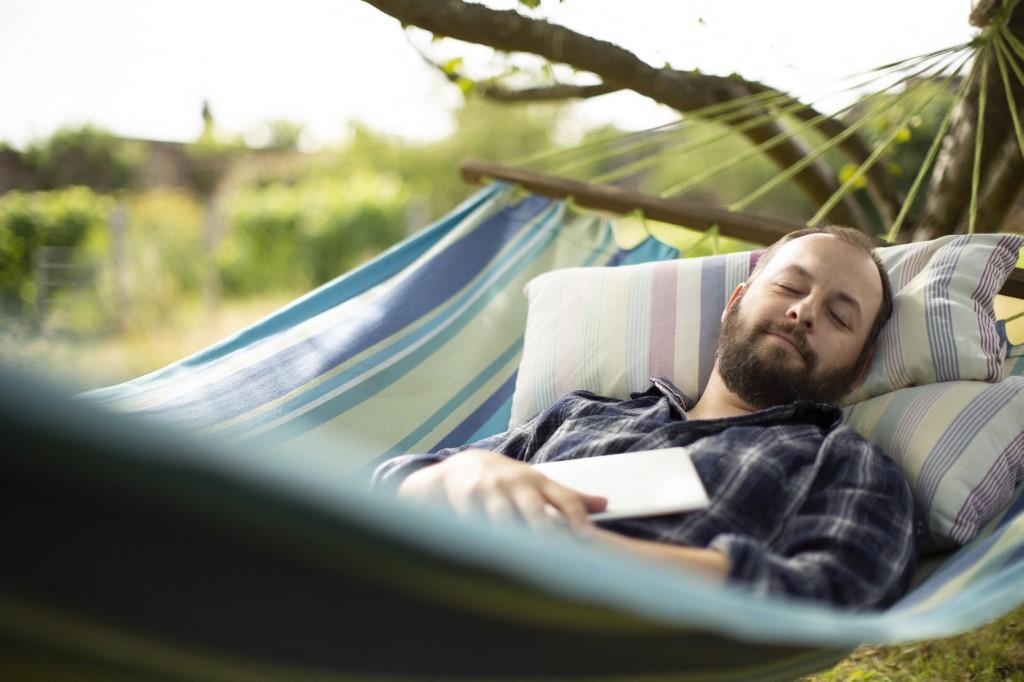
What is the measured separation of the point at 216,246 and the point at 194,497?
10.8 m

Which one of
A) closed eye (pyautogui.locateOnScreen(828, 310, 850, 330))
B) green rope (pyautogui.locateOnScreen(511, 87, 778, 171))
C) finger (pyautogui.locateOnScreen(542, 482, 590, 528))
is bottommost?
finger (pyautogui.locateOnScreen(542, 482, 590, 528))

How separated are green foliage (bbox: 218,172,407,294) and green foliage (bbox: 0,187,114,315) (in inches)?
59.7

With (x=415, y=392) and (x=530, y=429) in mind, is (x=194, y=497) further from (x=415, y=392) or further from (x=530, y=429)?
(x=415, y=392)

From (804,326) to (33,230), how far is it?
980 centimetres

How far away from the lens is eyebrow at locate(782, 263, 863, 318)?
1623 mm

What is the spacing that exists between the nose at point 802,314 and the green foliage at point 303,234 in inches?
394

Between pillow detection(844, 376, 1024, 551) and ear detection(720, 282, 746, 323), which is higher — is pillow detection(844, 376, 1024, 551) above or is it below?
below

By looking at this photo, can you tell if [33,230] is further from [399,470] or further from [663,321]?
[399,470]

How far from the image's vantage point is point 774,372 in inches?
62.4

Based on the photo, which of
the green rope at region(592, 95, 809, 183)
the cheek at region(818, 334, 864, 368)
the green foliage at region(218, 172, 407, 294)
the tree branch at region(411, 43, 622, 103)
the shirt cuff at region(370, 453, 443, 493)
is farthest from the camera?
the green foliage at region(218, 172, 407, 294)

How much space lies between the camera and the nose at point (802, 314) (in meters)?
1.58

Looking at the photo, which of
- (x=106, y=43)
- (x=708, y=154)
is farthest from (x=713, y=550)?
(x=708, y=154)

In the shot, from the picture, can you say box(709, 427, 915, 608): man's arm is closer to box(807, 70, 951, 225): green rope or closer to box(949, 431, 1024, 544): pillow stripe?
box(949, 431, 1024, 544): pillow stripe

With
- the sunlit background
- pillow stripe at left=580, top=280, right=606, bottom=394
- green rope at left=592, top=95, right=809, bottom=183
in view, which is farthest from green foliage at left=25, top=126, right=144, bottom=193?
pillow stripe at left=580, top=280, right=606, bottom=394
